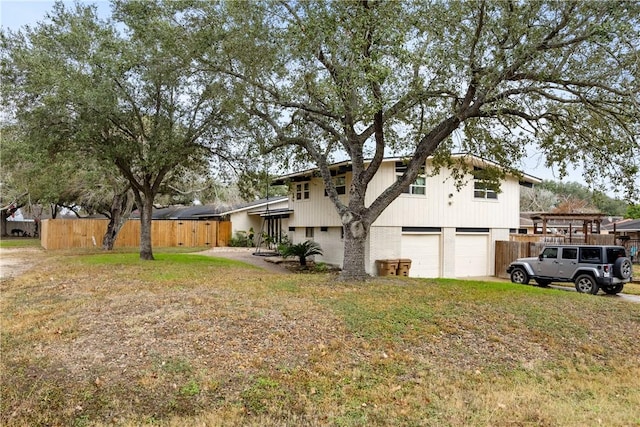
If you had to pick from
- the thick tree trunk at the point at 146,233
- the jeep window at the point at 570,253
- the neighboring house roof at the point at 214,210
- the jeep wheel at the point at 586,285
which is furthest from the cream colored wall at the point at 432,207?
the neighboring house roof at the point at 214,210

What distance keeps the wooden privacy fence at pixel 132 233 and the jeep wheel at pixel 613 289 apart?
23013mm

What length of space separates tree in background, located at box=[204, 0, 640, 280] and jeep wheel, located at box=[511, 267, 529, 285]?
5386 mm

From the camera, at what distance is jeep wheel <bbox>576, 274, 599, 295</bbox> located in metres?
13.2

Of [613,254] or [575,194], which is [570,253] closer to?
[613,254]

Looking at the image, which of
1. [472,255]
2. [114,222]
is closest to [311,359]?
[472,255]

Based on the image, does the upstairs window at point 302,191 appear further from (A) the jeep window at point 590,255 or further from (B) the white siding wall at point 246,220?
(A) the jeep window at point 590,255

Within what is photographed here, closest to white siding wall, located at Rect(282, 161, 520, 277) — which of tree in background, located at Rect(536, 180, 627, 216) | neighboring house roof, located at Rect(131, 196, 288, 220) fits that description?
neighboring house roof, located at Rect(131, 196, 288, 220)

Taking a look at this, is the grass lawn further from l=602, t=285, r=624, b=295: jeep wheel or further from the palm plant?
the palm plant

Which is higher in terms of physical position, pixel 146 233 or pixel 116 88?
pixel 116 88

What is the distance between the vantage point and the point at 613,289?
1345cm

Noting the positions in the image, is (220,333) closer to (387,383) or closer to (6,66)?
(387,383)

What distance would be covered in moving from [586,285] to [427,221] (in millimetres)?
6211

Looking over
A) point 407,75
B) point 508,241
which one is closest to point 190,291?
point 407,75

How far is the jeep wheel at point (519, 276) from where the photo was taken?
15.5 metres
